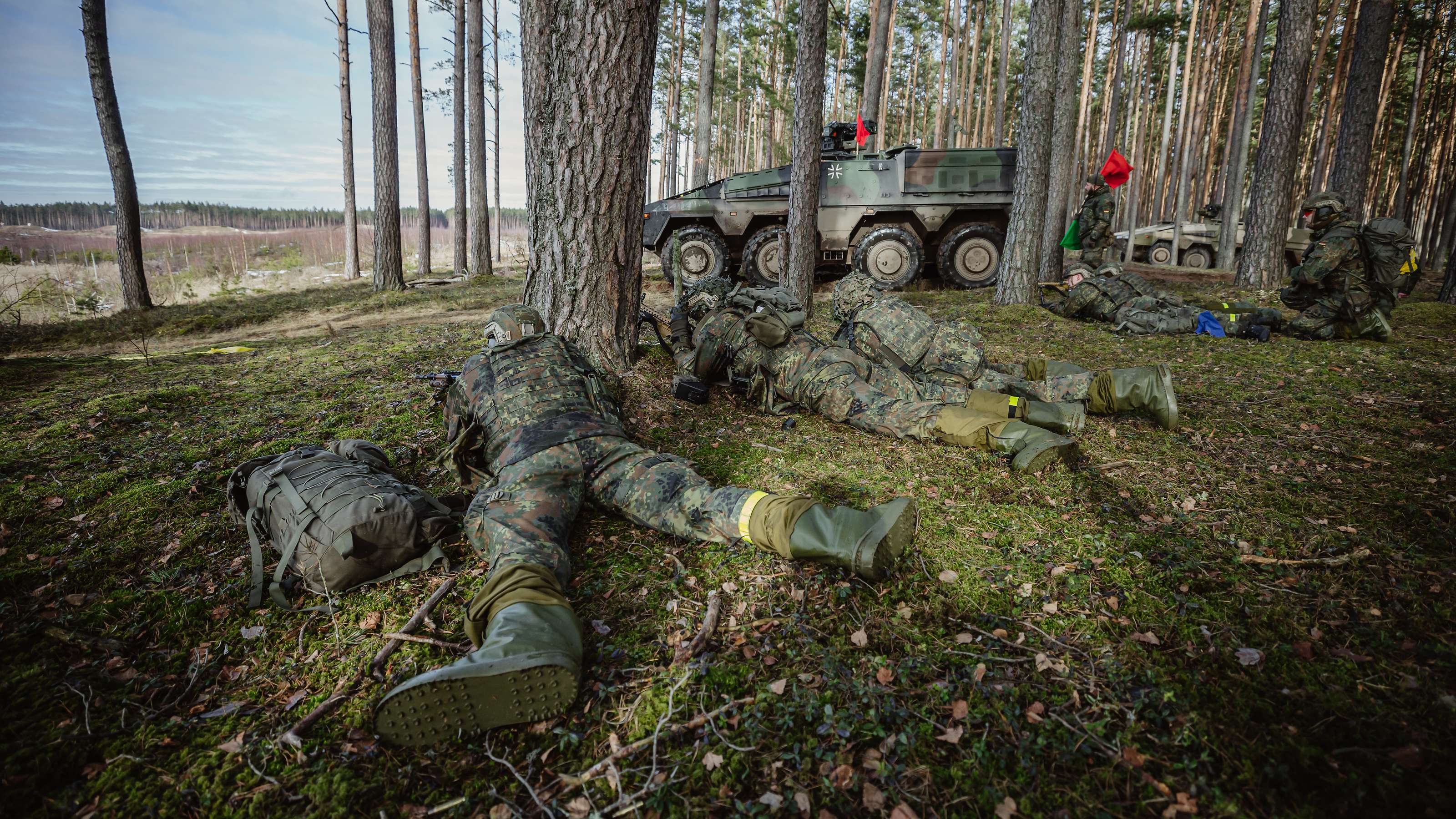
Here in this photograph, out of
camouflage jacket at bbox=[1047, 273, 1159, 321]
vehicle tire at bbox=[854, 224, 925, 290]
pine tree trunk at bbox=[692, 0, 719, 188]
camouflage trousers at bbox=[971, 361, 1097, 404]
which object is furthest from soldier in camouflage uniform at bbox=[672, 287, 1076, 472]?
pine tree trunk at bbox=[692, 0, 719, 188]

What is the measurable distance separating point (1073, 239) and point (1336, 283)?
345 centimetres

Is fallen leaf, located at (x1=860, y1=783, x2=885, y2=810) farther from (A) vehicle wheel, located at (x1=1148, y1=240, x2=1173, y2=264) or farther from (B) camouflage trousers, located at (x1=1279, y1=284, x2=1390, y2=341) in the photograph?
(A) vehicle wheel, located at (x1=1148, y1=240, x2=1173, y2=264)

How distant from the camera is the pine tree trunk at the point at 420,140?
44.5 feet

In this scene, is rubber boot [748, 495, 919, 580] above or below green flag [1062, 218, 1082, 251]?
below

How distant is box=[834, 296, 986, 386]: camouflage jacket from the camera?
4.07 metres

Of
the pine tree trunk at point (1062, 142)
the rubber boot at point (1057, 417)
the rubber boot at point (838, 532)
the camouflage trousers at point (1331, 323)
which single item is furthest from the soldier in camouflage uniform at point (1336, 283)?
the rubber boot at point (838, 532)

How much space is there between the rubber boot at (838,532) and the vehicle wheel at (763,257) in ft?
25.3

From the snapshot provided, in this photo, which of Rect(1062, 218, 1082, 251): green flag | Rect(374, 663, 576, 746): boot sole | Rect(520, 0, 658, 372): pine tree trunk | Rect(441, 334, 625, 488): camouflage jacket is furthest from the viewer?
Rect(1062, 218, 1082, 251): green flag

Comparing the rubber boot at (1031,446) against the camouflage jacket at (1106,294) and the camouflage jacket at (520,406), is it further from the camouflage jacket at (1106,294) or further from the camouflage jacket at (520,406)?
the camouflage jacket at (1106,294)

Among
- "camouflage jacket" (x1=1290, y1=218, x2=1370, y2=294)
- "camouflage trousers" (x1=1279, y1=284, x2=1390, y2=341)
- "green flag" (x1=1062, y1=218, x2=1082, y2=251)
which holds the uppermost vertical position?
"green flag" (x1=1062, y1=218, x2=1082, y2=251)

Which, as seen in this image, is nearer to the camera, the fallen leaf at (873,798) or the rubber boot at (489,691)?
the fallen leaf at (873,798)

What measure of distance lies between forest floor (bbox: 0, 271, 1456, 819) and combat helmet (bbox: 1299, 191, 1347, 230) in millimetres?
3372

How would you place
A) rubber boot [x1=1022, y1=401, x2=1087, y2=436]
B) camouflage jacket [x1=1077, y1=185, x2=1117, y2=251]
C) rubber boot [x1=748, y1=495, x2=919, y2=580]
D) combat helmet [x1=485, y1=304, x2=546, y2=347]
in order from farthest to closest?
camouflage jacket [x1=1077, y1=185, x2=1117, y2=251], rubber boot [x1=1022, y1=401, x2=1087, y2=436], combat helmet [x1=485, y1=304, x2=546, y2=347], rubber boot [x1=748, y1=495, x2=919, y2=580]

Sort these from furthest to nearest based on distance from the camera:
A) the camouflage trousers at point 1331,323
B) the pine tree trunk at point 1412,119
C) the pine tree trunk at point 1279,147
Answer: the pine tree trunk at point 1412,119 < the pine tree trunk at point 1279,147 < the camouflage trousers at point 1331,323
